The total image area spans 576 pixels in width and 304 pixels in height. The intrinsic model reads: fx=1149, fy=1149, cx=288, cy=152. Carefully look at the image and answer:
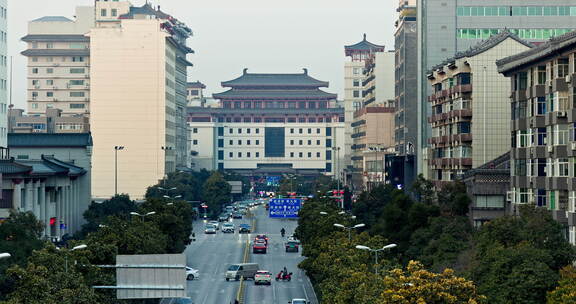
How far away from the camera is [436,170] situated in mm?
115812

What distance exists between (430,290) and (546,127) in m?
31.5

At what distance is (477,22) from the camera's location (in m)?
125

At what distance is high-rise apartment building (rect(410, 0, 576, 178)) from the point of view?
122625 mm

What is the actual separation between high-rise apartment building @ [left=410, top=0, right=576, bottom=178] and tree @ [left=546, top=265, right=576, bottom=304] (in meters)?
Result: 75.7

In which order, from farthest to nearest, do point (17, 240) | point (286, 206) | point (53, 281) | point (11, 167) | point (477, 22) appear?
1. point (286, 206)
2. point (477, 22)
3. point (11, 167)
4. point (17, 240)
5. point (53, 281)

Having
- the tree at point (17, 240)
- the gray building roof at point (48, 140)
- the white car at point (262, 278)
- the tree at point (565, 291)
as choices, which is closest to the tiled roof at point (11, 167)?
the tree at point (17, 240)

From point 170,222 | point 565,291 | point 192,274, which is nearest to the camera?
point 565,291

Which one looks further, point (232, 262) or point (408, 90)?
point (408, 90)

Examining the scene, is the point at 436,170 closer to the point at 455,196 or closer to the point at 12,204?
the point at 455,196

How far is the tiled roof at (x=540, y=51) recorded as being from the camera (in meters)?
67.2

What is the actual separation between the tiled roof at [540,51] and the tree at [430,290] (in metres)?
24.6

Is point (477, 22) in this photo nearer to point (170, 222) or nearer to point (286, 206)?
point (286, 206)

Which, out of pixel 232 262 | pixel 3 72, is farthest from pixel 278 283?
pixel 3 72

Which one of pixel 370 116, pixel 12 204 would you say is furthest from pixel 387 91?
pixel 12 204
